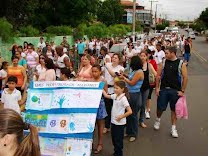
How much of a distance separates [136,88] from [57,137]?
270cm

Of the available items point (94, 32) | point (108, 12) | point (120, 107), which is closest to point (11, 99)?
point (120, 107)

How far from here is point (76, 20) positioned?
46562 mm

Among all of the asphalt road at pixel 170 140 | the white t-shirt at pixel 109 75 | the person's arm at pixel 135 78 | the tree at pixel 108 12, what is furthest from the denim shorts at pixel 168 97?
the tree at pixel 108 12

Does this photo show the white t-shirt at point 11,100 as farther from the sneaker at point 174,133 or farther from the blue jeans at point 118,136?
the sneaker at point 174,133

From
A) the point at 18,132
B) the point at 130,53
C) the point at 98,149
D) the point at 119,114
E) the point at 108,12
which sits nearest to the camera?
the point at 18,132

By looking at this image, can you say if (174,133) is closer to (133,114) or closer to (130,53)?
(133,114)

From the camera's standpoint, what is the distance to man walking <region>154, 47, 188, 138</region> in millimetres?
8125

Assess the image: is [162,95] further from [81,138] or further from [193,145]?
[81,138]

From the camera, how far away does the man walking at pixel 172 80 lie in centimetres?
812

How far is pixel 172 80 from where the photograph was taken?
8.23m

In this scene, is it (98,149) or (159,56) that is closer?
(98,149)

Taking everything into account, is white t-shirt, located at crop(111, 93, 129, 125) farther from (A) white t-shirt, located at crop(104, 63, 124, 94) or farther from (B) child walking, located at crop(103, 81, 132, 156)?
(A) white t-shirt, located at crop(104, 63, 124, 94)

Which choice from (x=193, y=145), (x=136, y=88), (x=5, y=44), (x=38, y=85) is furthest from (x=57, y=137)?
(x=5, y=44)

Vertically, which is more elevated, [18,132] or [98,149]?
[18,132]
